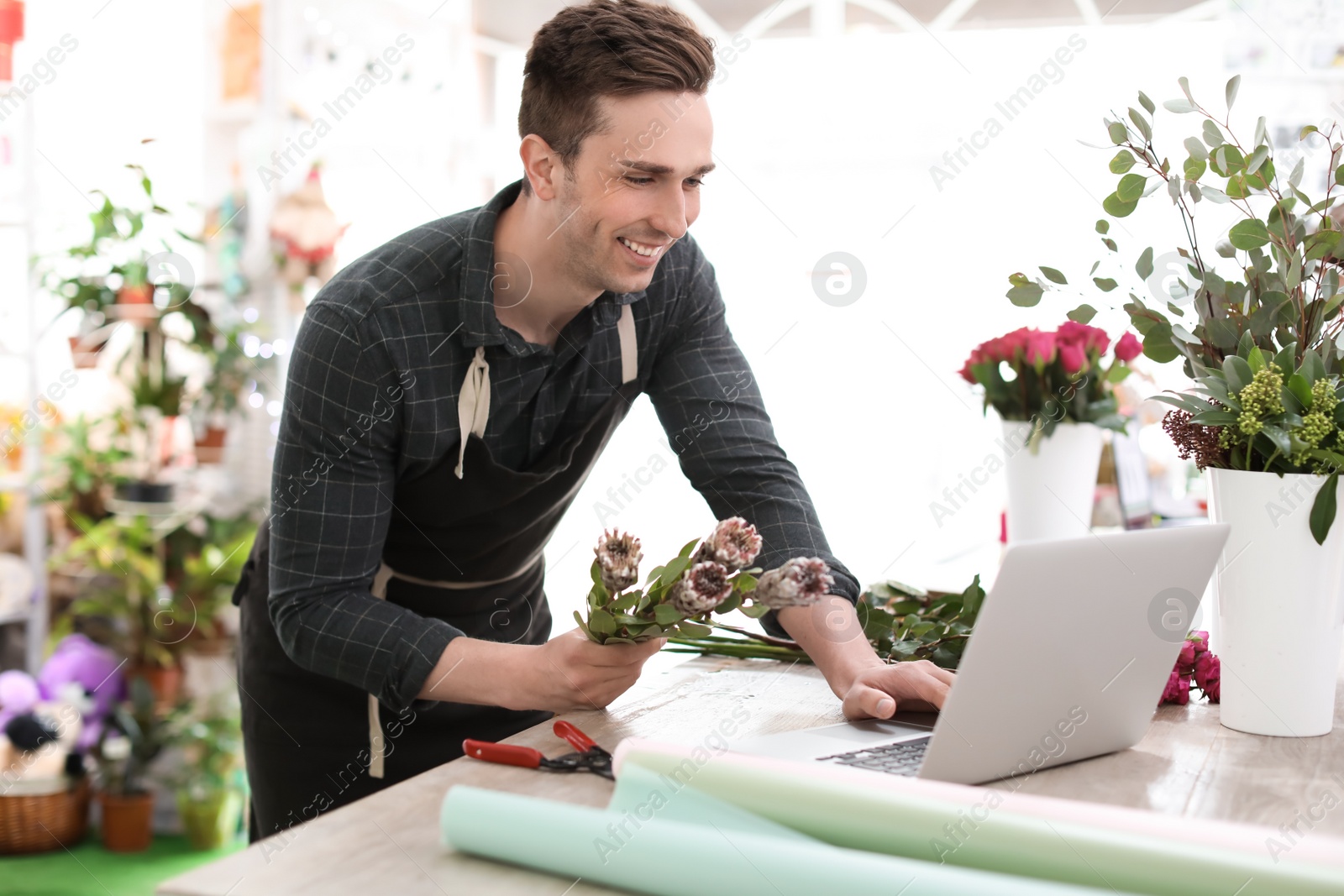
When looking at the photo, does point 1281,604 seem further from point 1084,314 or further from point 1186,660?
point 1084,314

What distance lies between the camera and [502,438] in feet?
4.63

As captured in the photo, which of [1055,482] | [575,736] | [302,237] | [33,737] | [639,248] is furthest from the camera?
[302,237]

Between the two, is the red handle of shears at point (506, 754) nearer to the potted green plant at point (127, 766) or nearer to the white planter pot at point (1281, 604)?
the white planter pot at point (1281, 604)

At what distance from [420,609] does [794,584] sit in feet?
2.52

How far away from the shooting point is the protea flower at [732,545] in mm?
881

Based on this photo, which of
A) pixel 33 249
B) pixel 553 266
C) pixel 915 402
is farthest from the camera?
pixel 915 402

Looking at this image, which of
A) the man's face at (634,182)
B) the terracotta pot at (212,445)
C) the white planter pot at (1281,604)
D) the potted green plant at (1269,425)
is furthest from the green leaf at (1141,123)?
the terracotta pot at (212,445)

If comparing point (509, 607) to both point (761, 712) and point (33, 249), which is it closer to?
point (761, 712)

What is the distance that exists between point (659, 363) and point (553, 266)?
231 mm

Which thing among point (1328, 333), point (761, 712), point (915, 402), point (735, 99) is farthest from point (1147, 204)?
point (761, 712)

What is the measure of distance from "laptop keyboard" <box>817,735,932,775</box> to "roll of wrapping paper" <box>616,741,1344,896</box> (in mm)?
184

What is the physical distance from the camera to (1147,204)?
139 inches

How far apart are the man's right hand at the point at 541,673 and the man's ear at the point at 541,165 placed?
21.4 inches

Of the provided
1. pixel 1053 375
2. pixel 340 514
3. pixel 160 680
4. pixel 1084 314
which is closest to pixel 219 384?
pixel 160 680
